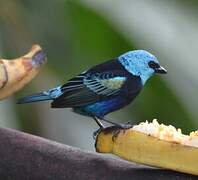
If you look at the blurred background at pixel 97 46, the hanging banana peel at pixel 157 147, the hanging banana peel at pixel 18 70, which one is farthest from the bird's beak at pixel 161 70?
the blurred background at pixel 97 46

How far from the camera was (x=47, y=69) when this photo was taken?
3.46m

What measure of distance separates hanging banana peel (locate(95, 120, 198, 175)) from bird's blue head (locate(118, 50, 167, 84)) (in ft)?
0.81

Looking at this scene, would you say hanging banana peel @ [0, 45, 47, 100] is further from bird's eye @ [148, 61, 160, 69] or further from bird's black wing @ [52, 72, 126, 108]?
bird's eye @ [148, 61, 160, 69]

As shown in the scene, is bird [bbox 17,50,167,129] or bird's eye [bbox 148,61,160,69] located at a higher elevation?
bird's eye [bbox 148,61,160,69]

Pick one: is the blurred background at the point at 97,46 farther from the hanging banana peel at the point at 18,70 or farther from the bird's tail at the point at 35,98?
the hanging banana peel at the point at 18,70

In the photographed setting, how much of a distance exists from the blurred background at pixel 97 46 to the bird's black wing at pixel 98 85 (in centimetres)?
85

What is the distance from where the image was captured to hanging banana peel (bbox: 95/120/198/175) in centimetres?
190

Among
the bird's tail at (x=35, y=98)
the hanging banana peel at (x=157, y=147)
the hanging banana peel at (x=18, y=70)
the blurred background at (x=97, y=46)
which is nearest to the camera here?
the hanging banana peel at (x=157, y=147)

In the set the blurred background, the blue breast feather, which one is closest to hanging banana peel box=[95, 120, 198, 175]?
the blue breast feather

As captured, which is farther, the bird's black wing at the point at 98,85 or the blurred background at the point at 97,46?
the blurred background at the point at 97,46

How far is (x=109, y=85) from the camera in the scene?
2.27 m

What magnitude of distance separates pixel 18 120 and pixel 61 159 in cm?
120

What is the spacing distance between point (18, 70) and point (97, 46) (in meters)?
1.57

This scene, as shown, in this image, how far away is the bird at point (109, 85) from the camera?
2.23 meters
